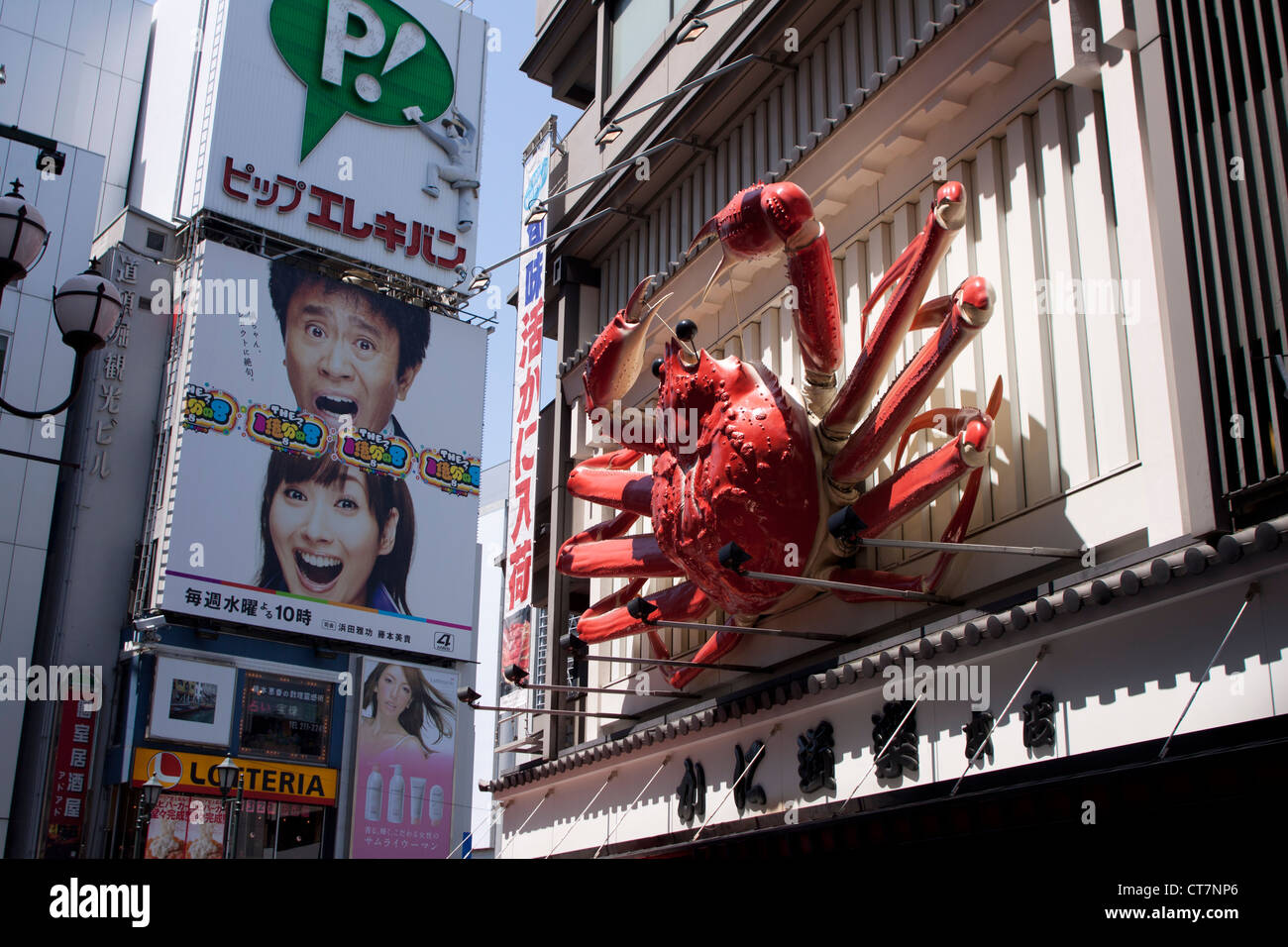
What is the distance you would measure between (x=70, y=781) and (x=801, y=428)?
26871 mm

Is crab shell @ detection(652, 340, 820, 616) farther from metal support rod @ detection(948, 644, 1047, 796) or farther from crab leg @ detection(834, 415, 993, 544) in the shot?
metal support rod @ detection(948, 644, 1047, 796)

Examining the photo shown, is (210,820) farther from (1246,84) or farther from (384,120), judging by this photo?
(1246,84)

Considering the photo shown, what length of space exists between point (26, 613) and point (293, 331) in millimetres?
10626

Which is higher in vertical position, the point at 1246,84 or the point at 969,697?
the point at 1246,84

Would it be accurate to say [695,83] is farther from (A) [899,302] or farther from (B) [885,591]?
(B) [885,591]

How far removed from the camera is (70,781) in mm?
30031

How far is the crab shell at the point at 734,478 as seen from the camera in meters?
9.12

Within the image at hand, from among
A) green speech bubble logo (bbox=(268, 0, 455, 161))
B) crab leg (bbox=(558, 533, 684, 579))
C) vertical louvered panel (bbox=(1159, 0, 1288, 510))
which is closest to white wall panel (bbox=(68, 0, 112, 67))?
green speech bubble logo (bbox=(268, 0, 455, 161))

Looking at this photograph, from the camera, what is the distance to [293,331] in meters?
35.9

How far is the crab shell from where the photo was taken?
29.9 ft

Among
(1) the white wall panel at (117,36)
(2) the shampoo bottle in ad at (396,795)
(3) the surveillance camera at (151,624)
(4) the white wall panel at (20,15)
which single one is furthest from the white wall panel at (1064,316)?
(1) the white wall panel at (117,36)

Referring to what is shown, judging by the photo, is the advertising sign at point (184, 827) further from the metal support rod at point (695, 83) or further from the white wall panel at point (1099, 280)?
the white wall panel at point (1099, 280)

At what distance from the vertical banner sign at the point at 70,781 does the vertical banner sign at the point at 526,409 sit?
1837 centimetres
